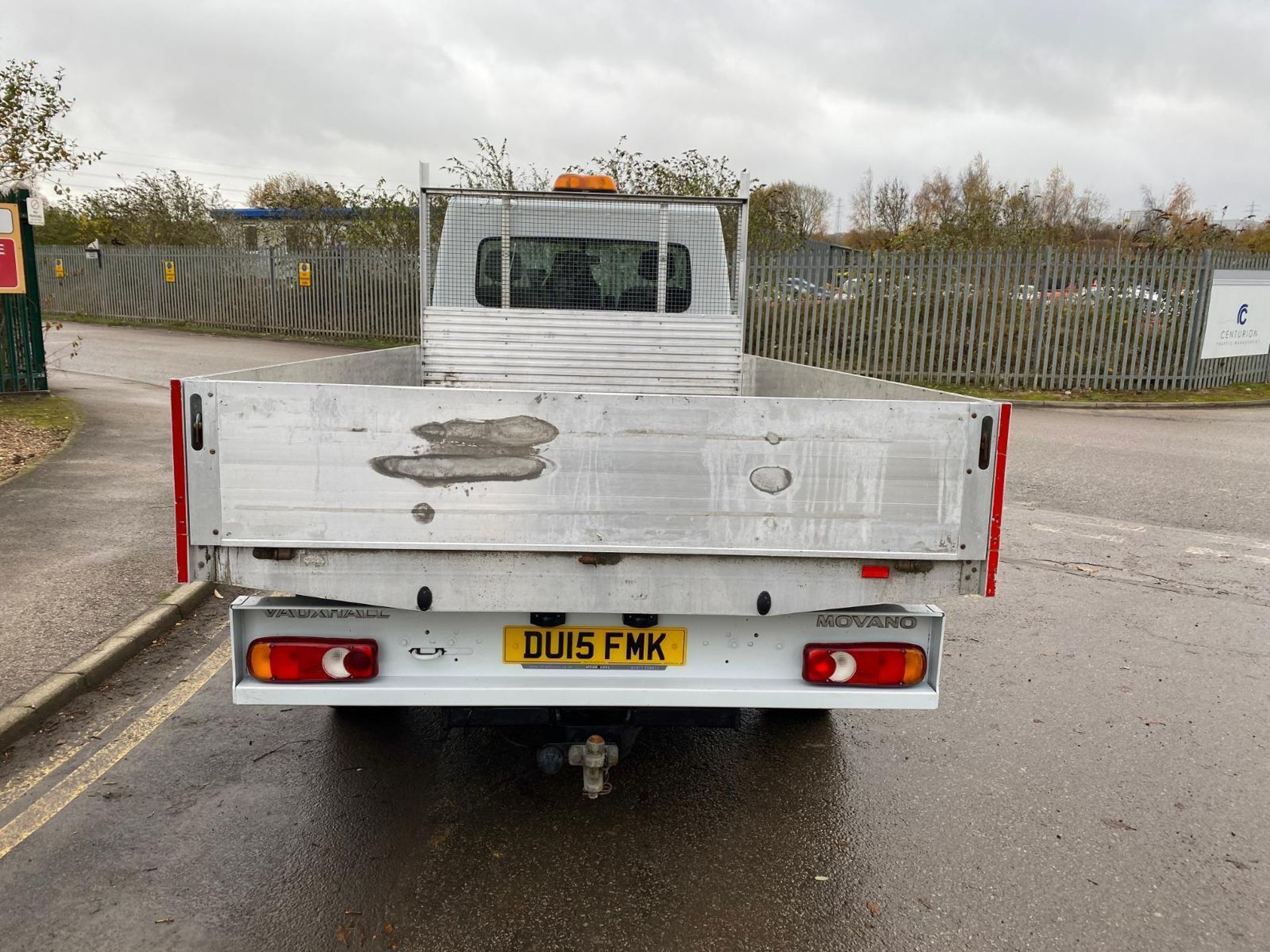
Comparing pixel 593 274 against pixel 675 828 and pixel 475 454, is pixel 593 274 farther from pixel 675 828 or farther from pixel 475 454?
pixel 675 828

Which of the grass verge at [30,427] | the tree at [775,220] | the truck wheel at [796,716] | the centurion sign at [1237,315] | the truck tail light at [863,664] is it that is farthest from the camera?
the tree at [775,220]

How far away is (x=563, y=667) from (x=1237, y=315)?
57.8ft

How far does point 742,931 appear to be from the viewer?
2631mm

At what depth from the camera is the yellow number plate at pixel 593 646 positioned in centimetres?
284

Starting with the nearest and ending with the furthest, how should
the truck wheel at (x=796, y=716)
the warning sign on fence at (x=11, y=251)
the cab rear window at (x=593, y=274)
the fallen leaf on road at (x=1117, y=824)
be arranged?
the fallen leaf on road at (x=1117, y=824) → the truck wheel at (x=796, y=716) → the cab rear window at (x=593, y=274) → the warning sign on fence at (x=11, y=251)

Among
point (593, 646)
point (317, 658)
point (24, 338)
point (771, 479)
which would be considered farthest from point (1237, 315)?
point (24, 338)

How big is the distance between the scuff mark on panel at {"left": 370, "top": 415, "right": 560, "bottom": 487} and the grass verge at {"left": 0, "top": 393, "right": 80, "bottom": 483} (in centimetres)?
681

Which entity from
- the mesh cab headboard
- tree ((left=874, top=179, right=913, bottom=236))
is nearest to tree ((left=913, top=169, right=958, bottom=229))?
tree ((left=874, top=179, right=913, bottom=236))

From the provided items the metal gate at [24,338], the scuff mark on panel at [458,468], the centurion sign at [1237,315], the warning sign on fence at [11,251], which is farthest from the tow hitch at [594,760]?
the centurion sign at [1237,315]

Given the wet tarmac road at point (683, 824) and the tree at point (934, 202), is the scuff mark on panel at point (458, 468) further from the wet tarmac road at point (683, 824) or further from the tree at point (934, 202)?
the tree at point (934, 202)

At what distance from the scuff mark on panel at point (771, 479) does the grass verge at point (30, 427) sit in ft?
24.4

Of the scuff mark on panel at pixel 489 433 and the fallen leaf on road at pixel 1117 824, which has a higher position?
the scuff mark on panel at pixel 489 433

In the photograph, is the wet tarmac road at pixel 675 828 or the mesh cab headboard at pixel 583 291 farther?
the mesh cab headboard at pixel 583 291

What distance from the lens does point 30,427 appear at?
9859 mm
